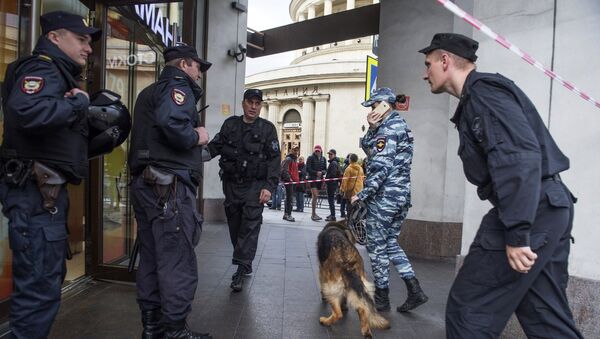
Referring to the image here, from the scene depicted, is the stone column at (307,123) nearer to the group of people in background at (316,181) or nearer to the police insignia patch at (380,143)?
the group of people in background at (316,181)

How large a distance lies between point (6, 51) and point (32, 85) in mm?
1579

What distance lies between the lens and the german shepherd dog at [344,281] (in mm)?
3480

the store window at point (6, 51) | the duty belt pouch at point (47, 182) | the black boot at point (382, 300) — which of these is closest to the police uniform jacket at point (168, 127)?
the duty belt pouch at point (47, 182)

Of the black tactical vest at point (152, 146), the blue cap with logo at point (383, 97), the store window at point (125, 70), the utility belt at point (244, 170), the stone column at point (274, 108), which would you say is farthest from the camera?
the stone column at point (274, 108)

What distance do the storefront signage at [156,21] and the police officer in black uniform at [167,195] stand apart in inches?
91.0

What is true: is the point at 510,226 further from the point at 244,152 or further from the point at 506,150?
the point at 244,152

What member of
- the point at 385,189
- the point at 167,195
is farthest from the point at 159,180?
the point at 385,189

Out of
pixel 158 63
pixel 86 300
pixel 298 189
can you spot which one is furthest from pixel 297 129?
pixel 86 300

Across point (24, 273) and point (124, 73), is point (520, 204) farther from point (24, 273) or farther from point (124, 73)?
point (124, 73)

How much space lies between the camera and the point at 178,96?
10.0 feet

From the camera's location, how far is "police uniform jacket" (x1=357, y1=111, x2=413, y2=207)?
405cm

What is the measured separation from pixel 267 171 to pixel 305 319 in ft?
5.48

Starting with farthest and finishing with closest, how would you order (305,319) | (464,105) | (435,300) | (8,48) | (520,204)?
(435,300) → (305,319) → (8,48) → (464,105) → (520,204)

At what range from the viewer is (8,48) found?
3543 millimetres
